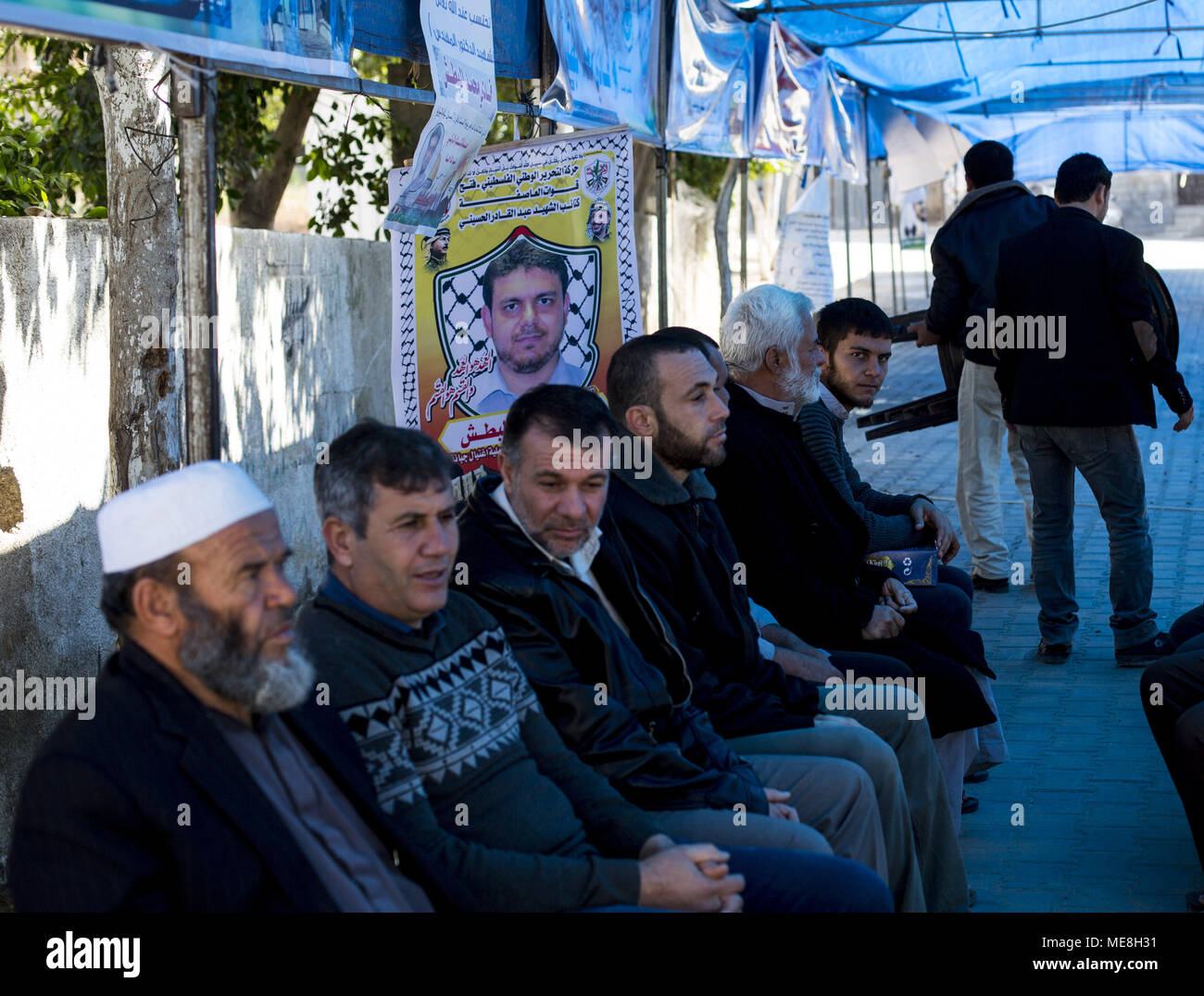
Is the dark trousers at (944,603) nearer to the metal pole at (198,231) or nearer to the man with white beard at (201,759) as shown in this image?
the metal pole at (198,231)

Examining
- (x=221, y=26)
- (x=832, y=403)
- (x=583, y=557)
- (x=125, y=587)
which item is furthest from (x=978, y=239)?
(x=125, y=587)

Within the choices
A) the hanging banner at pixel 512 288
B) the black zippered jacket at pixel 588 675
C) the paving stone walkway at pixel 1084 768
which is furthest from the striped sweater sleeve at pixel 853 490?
the black zippered jacket at pixel 588 675

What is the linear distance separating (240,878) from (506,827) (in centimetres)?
71

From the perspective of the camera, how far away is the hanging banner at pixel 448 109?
12.7ft

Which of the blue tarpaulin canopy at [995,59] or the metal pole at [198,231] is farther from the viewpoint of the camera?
the blue tarpaulin canopy at [995,59]

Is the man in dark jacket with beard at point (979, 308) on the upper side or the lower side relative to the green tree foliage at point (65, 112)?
lower

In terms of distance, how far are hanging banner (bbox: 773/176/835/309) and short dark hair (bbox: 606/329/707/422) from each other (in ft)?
25.5

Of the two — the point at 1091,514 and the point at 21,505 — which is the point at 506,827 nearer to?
the point at 21,505

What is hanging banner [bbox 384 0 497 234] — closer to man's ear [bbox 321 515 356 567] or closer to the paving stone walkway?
man's ear [bbox 321 515 356 567]

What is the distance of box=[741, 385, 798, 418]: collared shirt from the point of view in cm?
462

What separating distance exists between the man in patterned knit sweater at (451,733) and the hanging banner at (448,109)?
135cm

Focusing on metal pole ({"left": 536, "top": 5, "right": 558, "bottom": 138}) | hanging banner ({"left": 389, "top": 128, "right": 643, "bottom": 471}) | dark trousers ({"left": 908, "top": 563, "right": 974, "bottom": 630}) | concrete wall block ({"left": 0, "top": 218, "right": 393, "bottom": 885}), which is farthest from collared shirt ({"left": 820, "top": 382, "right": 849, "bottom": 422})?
concrete wall block ({"left": 0, "top": 218, "right": 393, "bottom": 885})
